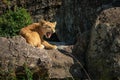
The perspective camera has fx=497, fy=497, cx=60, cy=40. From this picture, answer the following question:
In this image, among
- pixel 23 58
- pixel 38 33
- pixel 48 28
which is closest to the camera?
pixel 23 58

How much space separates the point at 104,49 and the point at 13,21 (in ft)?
22.0

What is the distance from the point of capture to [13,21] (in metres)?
17.8

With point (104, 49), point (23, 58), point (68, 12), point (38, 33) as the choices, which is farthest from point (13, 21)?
point (104, 49)

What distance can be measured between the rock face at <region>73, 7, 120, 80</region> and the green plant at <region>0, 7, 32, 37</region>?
5275 mm

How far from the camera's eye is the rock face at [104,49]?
11406 millimetres

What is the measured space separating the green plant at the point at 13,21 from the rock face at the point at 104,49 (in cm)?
527

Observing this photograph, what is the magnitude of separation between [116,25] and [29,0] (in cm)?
902

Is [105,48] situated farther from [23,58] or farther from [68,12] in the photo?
[68,12]

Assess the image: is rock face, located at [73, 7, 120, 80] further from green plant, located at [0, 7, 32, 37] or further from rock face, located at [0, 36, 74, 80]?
green plant, located at [0, 7, 32, 37]

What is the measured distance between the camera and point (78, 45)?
41.5 feet

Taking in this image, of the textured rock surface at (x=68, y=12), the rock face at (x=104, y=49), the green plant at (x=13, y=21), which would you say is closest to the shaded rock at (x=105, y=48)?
the rock face at (x=104, y=49)

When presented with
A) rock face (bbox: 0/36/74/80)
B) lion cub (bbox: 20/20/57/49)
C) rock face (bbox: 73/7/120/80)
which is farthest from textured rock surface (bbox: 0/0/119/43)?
rock face (bbox: 0/36/74/80)

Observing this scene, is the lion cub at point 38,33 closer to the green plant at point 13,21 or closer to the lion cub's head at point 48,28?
the lion cub's head at point 48,28

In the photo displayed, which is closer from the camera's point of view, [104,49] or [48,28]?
[104,49]
